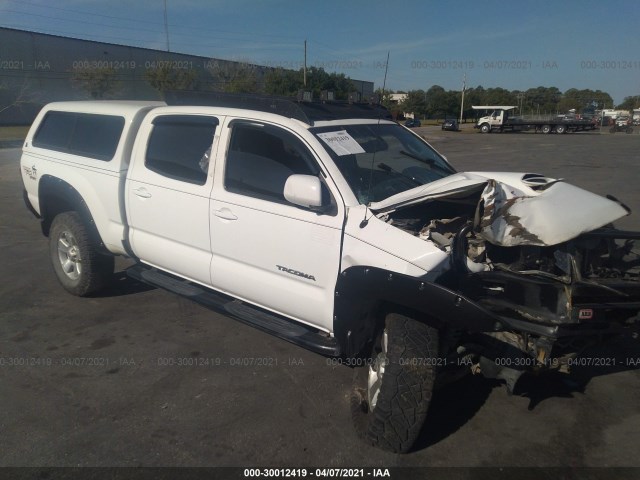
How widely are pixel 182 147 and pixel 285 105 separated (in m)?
1.07

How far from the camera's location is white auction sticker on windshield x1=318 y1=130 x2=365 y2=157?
11.9 feet

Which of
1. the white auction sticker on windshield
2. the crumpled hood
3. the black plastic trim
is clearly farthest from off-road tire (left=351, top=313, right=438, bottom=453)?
the white auction sticker on windshield

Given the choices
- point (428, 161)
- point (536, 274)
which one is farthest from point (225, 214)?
point (536, 274)

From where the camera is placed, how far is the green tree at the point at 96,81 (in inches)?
1617

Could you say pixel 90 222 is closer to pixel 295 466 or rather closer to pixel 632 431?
pixel 295 466

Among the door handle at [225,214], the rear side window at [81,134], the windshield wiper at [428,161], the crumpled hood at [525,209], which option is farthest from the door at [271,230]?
the rear side window at [81,134]

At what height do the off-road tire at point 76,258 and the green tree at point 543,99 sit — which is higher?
the green tree at point 543,99

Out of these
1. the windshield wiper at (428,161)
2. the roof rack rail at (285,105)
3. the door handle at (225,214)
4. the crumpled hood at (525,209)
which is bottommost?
the door handle at (225,214)

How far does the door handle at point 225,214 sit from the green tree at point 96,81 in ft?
140

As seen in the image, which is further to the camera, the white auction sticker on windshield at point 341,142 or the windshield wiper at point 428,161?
the windshield wiper at point 428,161

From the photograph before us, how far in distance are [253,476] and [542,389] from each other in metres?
2.24

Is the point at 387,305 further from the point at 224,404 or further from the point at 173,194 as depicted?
the point at 173,194

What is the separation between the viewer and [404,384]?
286cm

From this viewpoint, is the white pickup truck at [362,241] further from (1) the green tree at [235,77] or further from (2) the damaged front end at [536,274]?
(1) the green tree at [235,77]
